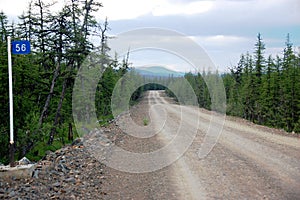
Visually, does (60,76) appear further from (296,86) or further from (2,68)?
(296,86)

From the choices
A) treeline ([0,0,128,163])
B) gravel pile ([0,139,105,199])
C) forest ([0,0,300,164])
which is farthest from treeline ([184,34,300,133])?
gravel pile ([0,139,105,199])

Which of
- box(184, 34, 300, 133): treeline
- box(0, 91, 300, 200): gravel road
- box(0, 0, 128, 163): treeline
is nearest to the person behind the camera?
box(0, 91, 300, 200): gravel road

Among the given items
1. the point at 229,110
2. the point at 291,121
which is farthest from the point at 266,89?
the point at 229,110

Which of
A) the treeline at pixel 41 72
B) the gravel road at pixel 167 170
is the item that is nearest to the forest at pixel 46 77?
the treeline at pixel 41 72

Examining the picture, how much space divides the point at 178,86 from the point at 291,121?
3535cm

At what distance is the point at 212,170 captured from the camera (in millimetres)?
8266

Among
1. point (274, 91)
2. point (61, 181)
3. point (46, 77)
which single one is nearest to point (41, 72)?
point (46, 77)

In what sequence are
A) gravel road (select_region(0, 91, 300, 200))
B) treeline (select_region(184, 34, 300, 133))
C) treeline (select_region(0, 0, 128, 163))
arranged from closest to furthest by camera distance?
gravel road (select_region(0, 91, 300, 200)) → treeline (select_region(0, 0, 128, 163)) → treeline (select_region(184, 34, 300, 133))

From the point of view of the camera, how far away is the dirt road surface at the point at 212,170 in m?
6.67

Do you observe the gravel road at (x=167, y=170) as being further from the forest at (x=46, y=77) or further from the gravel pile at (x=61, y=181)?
the forest at (x=46, y=77)

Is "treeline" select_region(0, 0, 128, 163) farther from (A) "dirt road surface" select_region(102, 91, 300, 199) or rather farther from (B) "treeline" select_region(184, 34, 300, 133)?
(B) "treeline" select_region(184, 34, 300, 133)

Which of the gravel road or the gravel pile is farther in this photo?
the gravel road

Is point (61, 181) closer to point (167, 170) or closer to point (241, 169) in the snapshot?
point (167, 170)

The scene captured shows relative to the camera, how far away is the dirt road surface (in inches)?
263
